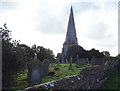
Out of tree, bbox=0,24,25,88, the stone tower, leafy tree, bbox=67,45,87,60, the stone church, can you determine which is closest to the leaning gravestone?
tree, bbox=0,24,25,88

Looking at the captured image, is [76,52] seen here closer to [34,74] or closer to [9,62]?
[34,74]

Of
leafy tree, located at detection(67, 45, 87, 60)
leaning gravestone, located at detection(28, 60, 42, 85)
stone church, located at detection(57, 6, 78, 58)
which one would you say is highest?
stone church, located at detection(57, 6, 78, 58)

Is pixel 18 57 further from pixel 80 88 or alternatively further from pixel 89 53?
pixel 89 53

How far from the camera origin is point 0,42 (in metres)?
13.4

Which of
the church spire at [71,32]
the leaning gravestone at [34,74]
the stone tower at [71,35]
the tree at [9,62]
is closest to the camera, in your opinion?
the tree at [9,62]

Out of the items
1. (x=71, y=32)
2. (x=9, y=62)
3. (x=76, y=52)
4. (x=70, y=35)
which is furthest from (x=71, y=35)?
(x=9, y=62)

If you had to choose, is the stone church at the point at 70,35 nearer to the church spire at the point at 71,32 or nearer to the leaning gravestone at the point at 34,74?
the church spire at the point at 71,32

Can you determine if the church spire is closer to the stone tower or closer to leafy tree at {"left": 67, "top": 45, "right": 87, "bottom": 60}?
the stone tower

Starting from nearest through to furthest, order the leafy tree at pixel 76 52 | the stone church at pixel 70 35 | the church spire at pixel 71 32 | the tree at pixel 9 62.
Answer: the tree at pixel 9 62 < the leafy tree at pixel 76 52 < the church spire at pixel 71 32 < the stone church at pixel 70 35

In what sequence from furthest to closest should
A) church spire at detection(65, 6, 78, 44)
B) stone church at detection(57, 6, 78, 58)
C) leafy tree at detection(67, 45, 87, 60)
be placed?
stone church at detection(57, 6, 78, 58)
church spire at detection(65, 6, 78, 44)
leafy tree at detection(67, 45, 87, 60)

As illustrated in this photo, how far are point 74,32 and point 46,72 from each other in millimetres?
61903

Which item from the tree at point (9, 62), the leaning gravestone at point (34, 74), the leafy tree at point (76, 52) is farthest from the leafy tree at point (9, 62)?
the leafy tree at point (76, 52)

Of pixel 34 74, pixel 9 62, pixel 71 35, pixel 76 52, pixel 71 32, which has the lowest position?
pixel 34 74

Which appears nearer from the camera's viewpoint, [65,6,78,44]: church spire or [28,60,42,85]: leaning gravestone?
[28,60,42,85]: leaning gravestone
